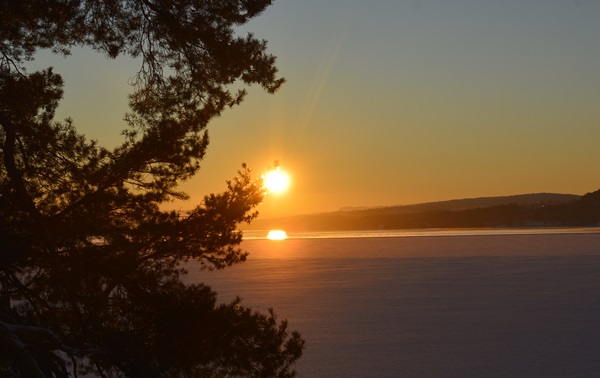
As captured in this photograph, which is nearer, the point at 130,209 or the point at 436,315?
the point at 130,209

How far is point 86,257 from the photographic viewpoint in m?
7.38

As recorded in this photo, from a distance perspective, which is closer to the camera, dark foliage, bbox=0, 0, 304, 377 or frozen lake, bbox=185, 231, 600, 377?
dark foliage, bbox=0, 0, 304, 377

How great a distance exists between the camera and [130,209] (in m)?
7.82

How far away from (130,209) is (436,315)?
318 inches

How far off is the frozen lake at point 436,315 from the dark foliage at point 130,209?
236cm

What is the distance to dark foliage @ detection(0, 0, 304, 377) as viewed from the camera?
727 cm

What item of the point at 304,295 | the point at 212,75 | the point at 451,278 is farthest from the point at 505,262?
the point at 212,75

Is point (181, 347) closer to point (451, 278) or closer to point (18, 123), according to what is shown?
point (18, 123)

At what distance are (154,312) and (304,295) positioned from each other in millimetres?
10751

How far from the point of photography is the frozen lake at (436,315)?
9.92m

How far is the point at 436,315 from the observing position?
564 inches

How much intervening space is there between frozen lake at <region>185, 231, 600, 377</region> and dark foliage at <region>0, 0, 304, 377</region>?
2.36 m

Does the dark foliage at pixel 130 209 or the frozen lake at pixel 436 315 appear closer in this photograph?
the dark foliage at pixel 130 209

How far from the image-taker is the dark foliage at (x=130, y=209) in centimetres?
727
